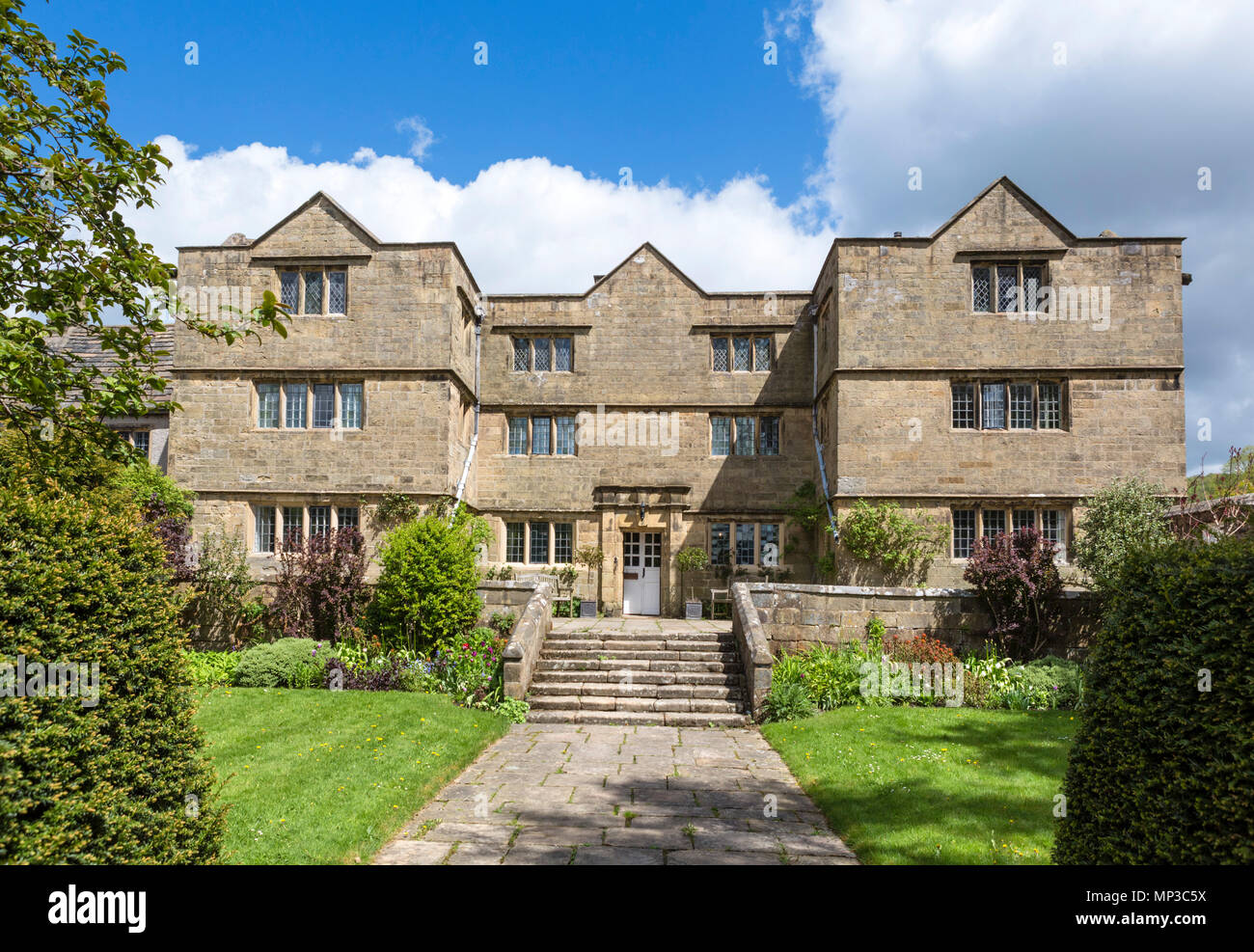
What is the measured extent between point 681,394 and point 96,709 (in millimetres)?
18042

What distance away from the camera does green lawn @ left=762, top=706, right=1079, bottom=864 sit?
6.10 metres

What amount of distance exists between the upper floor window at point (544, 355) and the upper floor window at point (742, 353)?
4139 mm

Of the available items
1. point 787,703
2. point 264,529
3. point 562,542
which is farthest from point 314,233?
point 787,703

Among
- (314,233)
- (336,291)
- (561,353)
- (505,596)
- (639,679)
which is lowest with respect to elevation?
(639,679)

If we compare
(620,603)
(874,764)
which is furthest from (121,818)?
(620,603)

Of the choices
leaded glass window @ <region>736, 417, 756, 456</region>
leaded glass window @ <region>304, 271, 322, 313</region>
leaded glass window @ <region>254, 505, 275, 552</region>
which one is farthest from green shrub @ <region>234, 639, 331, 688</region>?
leaded glass window @ <region>736, 417, 756, 456</region>

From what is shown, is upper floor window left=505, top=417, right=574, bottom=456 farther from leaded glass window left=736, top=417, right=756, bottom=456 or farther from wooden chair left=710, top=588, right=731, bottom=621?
wooden chair left=710, top=588, right=731, bottom=621

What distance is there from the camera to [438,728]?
9922mm

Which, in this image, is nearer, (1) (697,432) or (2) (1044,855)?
(2) (1044,855)

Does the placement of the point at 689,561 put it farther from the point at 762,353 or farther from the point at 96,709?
the point at 96,709

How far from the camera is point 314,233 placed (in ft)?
62.6
